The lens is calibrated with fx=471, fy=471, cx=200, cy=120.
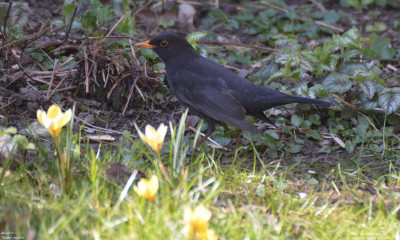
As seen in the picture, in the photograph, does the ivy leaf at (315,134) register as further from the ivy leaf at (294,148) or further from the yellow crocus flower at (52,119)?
the yellow crocus flower at (52,119)

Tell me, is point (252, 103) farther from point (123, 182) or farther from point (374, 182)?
point (123, 182)

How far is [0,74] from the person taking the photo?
4578mm

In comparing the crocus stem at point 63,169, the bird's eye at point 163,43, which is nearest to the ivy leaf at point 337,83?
the bird's eye at point 163,43

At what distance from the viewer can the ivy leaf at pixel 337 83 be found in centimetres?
433

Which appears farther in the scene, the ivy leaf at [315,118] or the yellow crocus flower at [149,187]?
the ivy leaf at [315,118]

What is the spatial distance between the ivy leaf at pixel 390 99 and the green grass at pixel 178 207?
979 mm

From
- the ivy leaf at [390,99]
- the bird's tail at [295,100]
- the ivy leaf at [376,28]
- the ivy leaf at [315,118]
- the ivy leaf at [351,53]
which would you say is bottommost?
the ivy leaf at [315,118]

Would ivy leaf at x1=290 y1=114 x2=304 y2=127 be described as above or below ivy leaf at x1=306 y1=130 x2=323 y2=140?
above

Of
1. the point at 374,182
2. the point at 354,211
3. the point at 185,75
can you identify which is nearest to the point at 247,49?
the point at 185,75

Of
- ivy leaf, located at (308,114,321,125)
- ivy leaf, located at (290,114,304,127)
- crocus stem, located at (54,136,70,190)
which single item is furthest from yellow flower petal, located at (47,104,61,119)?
ivy leaf, located at (308,114,321,125)

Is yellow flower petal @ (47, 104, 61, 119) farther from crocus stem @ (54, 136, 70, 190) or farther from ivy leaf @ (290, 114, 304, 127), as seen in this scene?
ivy leaf @ (290, 114, 304, 127)

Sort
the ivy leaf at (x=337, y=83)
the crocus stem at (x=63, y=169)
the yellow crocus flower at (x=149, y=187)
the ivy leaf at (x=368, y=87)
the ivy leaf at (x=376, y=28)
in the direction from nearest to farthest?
1. the yellow crocus flower at (x=149, y=187)
2. the crocus stem at (x=63, y=169)
3. the ivy leaf at (x=368, y=87)
4. the ivy leaf at (x=337, y=83)
5. the ivy leaf at (x=376, y=28)

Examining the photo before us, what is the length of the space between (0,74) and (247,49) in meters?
2.68

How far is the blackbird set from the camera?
3754mm
